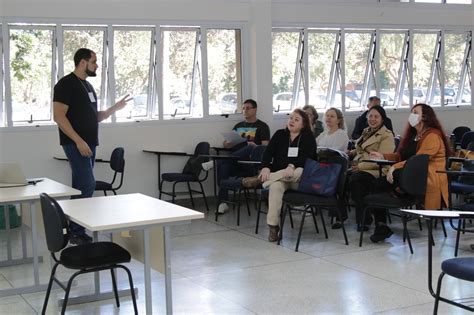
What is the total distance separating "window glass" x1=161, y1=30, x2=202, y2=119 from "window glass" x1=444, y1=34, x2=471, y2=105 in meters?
4.78

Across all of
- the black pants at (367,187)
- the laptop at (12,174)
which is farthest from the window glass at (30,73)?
the black pants at (367,187)

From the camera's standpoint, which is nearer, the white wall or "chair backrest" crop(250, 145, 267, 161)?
"chair backrest" crop(250, 145, 267, 161)

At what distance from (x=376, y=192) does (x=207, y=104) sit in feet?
11.1

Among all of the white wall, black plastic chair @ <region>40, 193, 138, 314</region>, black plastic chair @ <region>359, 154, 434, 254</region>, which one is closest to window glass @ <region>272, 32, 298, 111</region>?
the white wall

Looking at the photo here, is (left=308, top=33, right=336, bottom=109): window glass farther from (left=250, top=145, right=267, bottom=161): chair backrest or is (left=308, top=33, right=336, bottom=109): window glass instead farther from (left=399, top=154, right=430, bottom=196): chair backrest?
(left=399, top=154, right=430, bottom=196): chair backrest

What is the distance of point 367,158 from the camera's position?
6703 millimetres

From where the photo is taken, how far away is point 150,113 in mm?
8906

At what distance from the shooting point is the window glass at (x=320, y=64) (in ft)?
32.8

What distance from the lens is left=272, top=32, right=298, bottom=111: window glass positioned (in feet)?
31.8

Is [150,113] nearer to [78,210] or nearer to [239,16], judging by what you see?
[239,16]

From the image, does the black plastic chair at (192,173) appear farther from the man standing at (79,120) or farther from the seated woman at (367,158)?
the man standing at (79,120)

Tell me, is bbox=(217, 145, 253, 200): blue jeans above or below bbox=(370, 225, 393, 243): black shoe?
above

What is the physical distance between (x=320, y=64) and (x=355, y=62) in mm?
694

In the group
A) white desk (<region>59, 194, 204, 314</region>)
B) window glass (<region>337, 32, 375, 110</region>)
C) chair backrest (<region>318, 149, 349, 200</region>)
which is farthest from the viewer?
window glass (<region>337, 32, 375, 110</region>)
